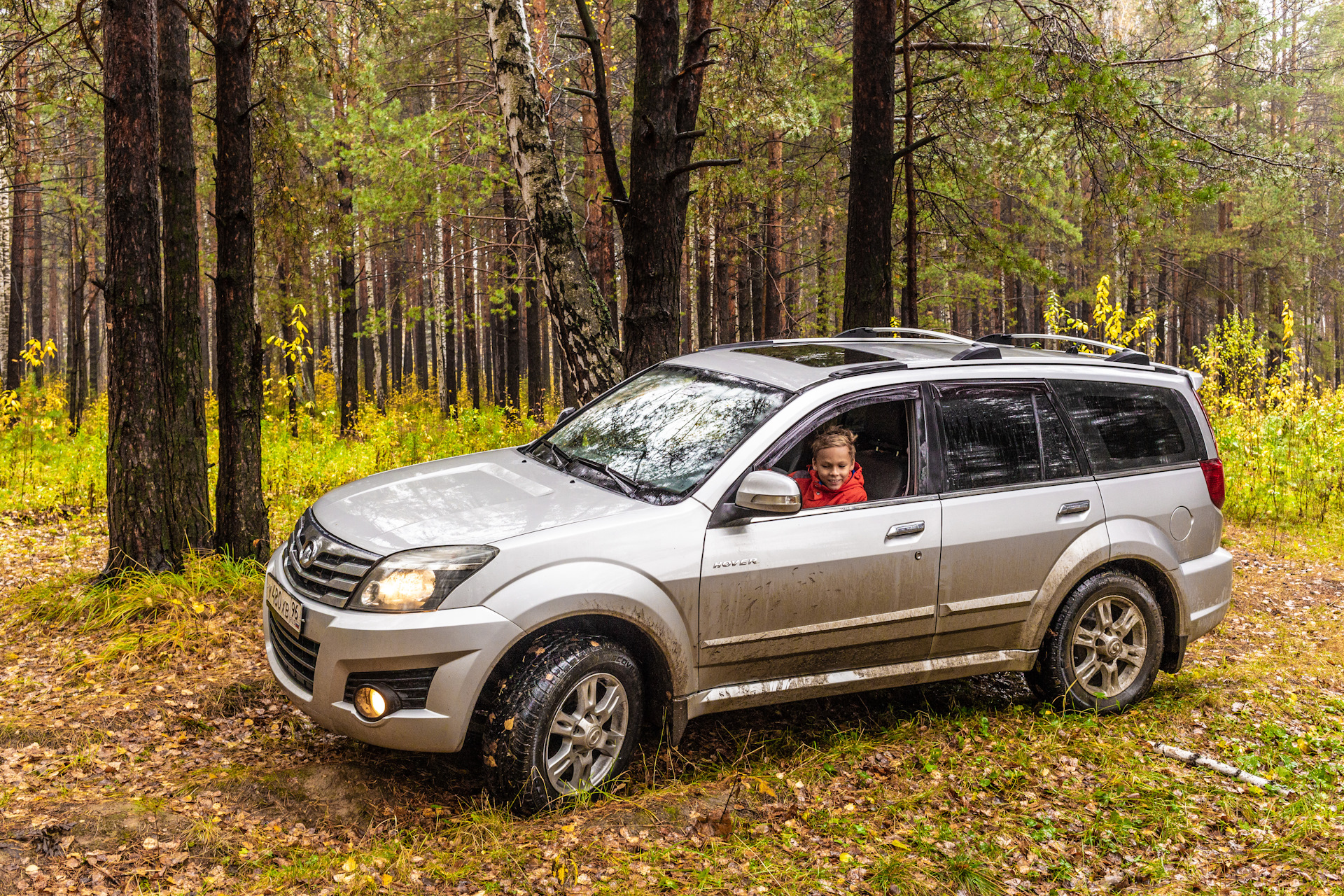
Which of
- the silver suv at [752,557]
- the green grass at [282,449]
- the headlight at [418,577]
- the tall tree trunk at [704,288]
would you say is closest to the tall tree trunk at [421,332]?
the tall tree trunk at [704,288]

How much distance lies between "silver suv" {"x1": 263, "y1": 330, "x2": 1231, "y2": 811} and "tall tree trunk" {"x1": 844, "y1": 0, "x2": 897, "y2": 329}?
11.0ft

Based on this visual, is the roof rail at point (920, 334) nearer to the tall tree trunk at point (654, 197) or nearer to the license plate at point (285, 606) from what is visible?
the tall tree trunk at point (654, 197)

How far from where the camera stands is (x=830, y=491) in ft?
15.0

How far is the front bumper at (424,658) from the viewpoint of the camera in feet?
11.7

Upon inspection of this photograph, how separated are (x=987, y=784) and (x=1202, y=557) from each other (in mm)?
2139

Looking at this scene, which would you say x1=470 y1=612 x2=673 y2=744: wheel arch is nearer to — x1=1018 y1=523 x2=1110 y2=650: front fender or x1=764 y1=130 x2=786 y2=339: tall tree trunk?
x1=1018 y1=523 x2=1110 y2=650: front fender

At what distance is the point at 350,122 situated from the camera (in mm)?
14984

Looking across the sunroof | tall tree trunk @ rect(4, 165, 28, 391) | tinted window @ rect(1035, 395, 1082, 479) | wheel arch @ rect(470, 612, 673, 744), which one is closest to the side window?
the sunroof

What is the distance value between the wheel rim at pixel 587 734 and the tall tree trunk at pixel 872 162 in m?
5.91

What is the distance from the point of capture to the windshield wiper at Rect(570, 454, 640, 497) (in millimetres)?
4293

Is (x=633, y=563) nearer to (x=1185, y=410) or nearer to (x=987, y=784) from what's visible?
(x=987, y=784)

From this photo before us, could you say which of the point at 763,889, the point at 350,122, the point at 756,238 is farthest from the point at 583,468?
the point at 756,238

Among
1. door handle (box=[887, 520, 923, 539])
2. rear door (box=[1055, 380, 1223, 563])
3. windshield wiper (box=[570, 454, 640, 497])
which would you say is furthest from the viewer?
rear door (box=[1055, 380, 1223, 563])

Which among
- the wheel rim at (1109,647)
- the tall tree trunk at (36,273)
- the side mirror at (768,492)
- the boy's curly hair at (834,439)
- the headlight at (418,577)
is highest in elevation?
the tall tree trunk at (36,273)
